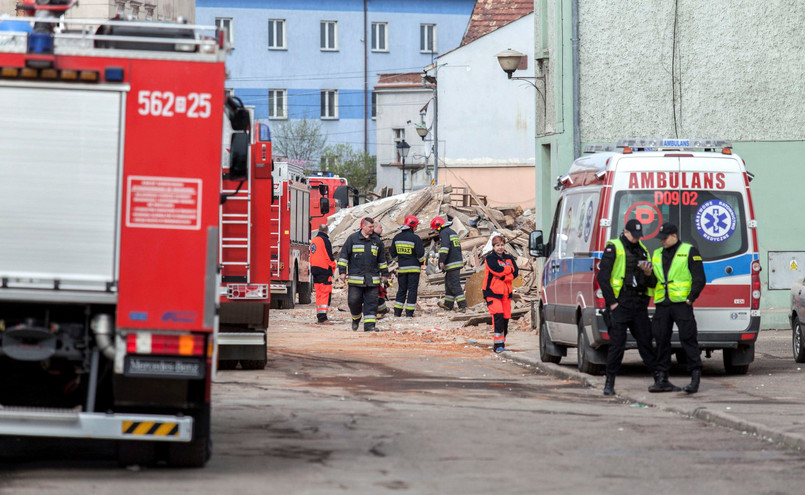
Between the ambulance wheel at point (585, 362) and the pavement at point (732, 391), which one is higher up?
the ambulance wheel at point (585, 362)

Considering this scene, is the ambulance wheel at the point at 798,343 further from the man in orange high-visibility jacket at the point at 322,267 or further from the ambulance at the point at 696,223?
the man in orange high-visibility jacket at the point at 322,267

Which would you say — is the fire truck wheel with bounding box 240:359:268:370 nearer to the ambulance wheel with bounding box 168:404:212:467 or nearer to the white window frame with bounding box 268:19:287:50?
the ambulance wheel with bounding box 168:404:212:467

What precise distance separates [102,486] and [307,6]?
66.6 meters

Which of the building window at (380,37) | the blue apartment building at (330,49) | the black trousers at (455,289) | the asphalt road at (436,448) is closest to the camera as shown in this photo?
the asphalt road at (436,448)

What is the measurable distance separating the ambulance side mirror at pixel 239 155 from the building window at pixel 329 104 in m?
65.6

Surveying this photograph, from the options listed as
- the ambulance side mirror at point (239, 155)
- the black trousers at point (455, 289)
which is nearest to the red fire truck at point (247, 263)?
the ambulance side mirror at point (239, 155)

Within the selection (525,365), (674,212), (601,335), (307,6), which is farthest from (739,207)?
(307,6)

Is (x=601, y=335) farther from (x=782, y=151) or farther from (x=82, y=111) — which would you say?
(x=782, y=151)

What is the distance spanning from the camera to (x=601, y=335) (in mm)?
14750

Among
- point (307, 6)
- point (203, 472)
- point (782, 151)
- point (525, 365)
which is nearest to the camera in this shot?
point (203, 472)

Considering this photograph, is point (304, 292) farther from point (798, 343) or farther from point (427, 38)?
point (427, 38)

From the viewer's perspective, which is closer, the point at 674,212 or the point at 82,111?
the point at 82,111

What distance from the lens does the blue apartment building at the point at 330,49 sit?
72.2 meters

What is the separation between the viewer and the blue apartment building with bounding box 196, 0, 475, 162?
237 ft
